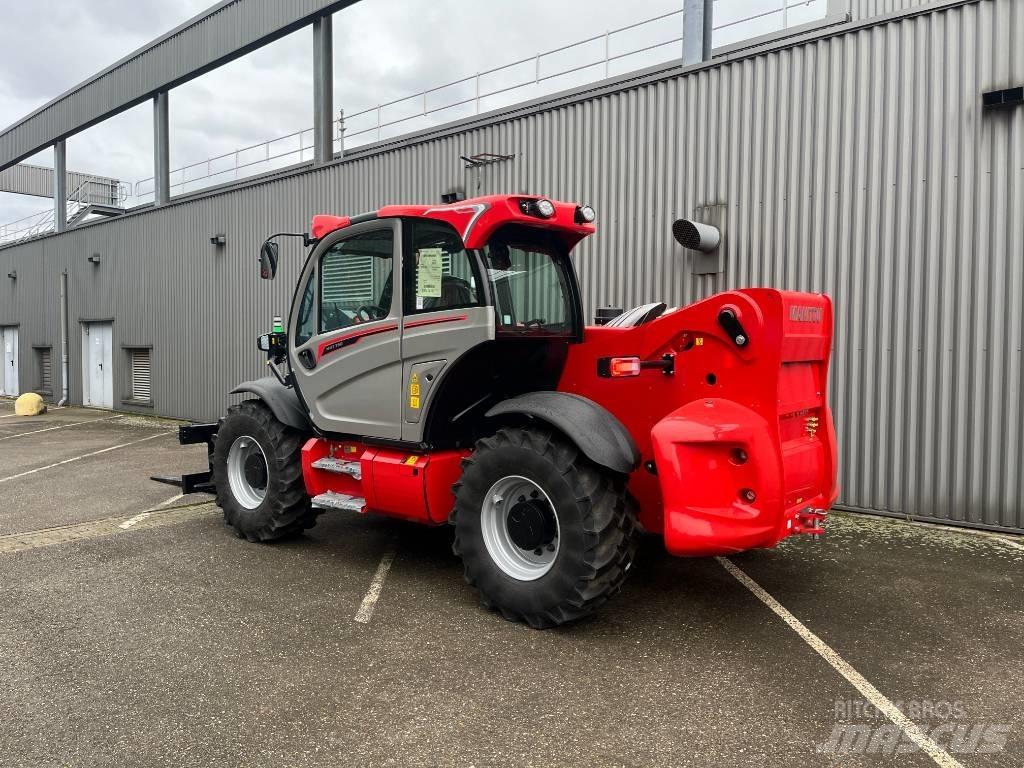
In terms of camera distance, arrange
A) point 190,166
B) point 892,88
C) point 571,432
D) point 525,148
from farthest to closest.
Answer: point 190,166
point 525,148
point 892,88
point 571,432

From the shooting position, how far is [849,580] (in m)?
5.07

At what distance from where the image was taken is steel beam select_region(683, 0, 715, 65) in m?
8.51

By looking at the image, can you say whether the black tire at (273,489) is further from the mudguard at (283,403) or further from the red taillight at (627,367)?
the red taillight at (627,367)

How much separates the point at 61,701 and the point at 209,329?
41.5 ft

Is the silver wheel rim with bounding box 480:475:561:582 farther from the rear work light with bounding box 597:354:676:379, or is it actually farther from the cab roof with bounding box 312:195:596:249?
the cab roof with bounding box 312:195:596:249

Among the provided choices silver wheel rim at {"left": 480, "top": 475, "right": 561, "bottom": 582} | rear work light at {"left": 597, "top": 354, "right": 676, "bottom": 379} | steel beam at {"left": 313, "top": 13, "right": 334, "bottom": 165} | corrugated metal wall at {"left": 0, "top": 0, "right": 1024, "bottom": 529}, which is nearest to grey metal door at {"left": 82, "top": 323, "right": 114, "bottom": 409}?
steel beam at {"left": 313, "top": 13, "right": 334, "bottom": 165}

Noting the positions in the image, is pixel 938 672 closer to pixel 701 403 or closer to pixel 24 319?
pixel 701 403

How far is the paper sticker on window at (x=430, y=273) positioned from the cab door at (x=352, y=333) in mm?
192

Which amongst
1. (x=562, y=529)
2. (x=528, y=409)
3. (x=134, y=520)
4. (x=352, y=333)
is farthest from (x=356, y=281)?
(x=134, y=520)

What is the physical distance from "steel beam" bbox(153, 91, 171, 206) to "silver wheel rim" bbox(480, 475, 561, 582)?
640 inches

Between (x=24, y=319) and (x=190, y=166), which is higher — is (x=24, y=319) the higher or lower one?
the lower one

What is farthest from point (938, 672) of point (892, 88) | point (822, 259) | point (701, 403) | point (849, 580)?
point (892, 88)

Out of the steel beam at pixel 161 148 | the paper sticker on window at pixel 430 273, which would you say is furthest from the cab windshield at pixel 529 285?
the steel beam at pixel 161 148

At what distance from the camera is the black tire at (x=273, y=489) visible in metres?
5.79
